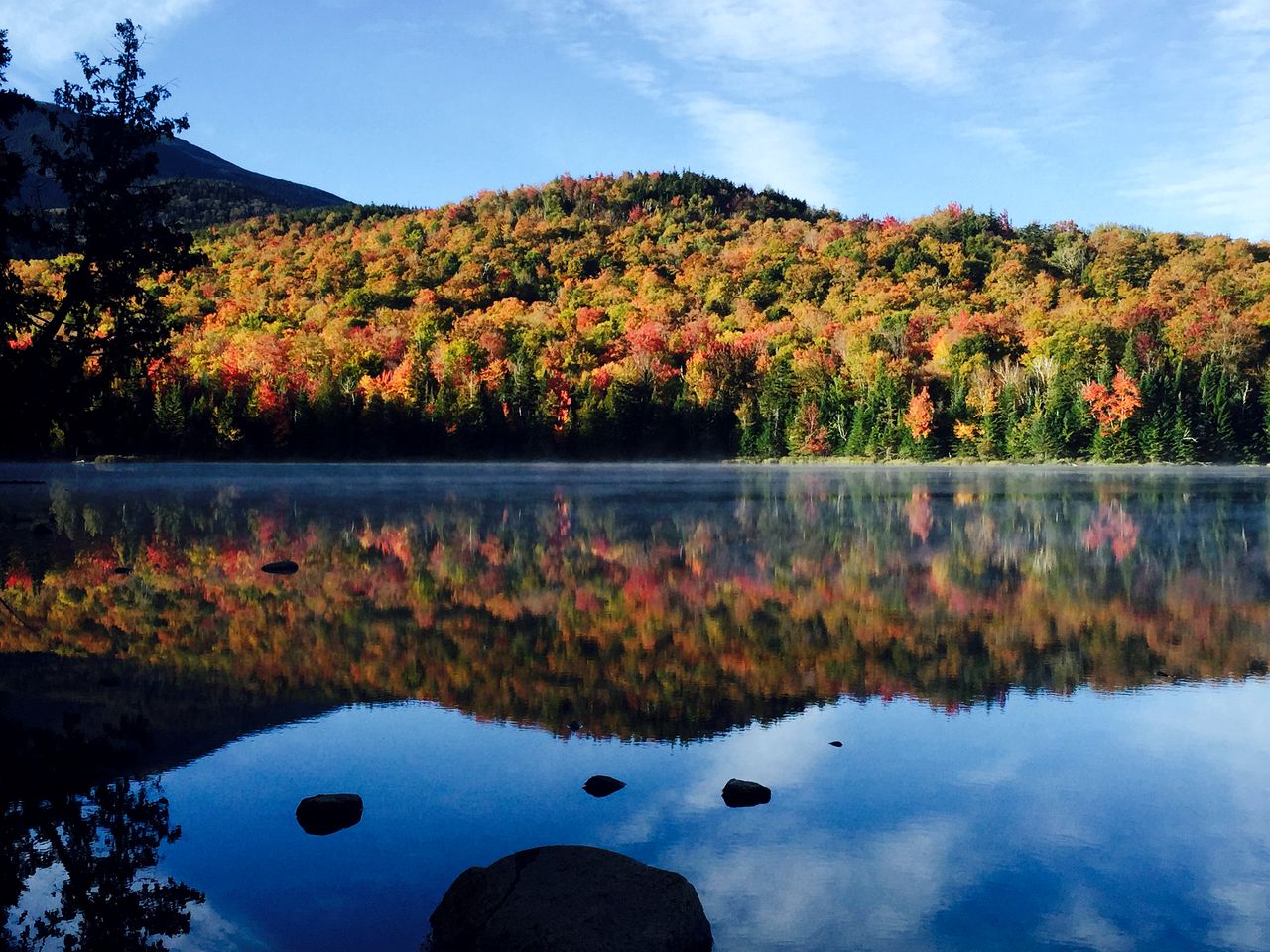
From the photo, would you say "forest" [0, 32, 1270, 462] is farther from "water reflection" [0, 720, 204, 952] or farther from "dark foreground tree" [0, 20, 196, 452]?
"water reflection" [0, 720, 204, 952]

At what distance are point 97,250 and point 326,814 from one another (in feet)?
74.1

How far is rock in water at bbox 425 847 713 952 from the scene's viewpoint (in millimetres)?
4801

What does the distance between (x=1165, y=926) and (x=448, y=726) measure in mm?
5647

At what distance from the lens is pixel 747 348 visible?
99.1 metres

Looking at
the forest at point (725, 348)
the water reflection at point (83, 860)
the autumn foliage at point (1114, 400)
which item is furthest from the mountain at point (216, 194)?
the water reflection at point (83, 860)

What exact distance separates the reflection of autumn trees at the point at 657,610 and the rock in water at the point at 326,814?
2.45 meters

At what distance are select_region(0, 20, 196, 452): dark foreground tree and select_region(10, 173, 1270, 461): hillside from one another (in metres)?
60.3

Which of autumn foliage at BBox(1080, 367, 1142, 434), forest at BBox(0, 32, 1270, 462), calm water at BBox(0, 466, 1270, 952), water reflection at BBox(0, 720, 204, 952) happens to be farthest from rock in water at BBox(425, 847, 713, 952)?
autumn foliage at BBox(1080, 367, 1142, 434)

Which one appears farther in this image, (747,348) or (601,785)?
(747,348)

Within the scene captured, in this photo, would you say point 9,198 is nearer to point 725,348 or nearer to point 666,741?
point 666,741

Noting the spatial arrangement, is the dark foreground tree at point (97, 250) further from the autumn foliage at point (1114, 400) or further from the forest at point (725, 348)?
the autumn foliage at point (1114, 400)

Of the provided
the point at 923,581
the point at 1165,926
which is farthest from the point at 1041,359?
the point at 1165,926

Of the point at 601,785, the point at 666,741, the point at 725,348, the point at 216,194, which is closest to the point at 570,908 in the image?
the point at 601,785

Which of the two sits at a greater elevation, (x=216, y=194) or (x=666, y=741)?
(x=216, y=194)
